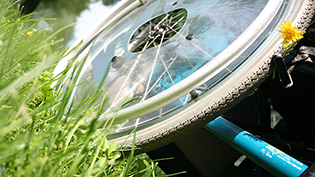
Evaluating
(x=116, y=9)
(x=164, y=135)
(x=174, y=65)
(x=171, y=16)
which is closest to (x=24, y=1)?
(x=116, y=9)

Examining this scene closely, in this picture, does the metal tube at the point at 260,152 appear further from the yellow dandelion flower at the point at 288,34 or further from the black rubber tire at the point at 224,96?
the yellow dandelion flower at the point at 288,34

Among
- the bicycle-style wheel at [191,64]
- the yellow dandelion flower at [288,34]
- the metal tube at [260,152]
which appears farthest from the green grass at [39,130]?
the yellow dandelion flower at [288,34]

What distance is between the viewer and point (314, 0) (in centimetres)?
59

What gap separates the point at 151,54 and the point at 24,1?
2.61 metres

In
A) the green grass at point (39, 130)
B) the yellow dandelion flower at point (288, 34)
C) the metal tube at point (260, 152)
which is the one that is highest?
the green grass at point (39, 130)

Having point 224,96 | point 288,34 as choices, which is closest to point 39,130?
point 224,96

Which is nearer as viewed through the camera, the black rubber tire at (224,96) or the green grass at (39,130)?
the green grass at (39,130)

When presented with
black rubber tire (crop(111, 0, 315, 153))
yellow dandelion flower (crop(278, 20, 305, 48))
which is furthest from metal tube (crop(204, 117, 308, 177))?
yellow dandelion flower (crop(278, 20, 305, 48))

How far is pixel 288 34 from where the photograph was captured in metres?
0.53

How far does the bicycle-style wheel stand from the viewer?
55 centimetres

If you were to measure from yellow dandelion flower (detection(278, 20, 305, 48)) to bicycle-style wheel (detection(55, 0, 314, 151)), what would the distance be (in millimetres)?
21

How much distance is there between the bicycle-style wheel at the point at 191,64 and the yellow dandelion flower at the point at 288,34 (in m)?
0.02

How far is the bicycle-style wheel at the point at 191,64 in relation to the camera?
1.79 ft

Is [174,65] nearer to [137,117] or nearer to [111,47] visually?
[137,117]
